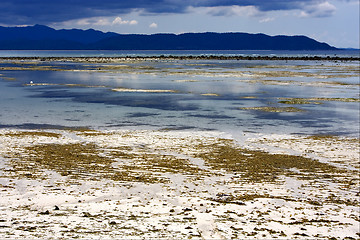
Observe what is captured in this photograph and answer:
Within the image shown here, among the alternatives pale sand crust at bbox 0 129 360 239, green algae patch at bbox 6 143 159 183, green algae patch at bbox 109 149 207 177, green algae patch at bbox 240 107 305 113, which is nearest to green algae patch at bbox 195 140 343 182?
pale sand crust at bbox 0 129 360 239

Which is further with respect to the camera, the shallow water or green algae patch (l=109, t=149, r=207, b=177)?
the shallow water

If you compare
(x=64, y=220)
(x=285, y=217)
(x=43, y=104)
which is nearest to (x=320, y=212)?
(x=285, y=217)

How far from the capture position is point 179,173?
15492mm

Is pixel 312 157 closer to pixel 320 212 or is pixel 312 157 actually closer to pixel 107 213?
pixel 320 212

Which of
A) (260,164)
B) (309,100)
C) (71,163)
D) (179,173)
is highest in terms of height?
(309,100)

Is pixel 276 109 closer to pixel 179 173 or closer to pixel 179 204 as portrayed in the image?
pixel 179 173

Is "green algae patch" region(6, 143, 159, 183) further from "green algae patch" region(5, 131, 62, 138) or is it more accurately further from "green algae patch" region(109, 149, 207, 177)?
"green algae patch" region(5, 131, 62, 138)

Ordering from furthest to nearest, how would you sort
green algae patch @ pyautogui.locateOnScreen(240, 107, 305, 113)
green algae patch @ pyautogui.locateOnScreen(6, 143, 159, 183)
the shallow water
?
green algae patch @ pyautogui.locateOnScreen(240, 107, 305, 113)
the shallow water
green algae patch @ pyautogui.locateOnScreen(6, 143, 159, 183)

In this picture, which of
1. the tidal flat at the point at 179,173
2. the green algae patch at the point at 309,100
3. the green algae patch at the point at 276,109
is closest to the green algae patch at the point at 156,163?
the tidal flat at the point at 179,173

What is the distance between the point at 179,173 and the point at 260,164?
11.5ft

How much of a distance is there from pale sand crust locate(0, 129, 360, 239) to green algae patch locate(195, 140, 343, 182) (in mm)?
448

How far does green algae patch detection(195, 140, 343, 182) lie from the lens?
51.2 feet

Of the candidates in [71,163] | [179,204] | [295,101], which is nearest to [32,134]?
[71,163]

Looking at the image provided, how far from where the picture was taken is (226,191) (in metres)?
13.3
